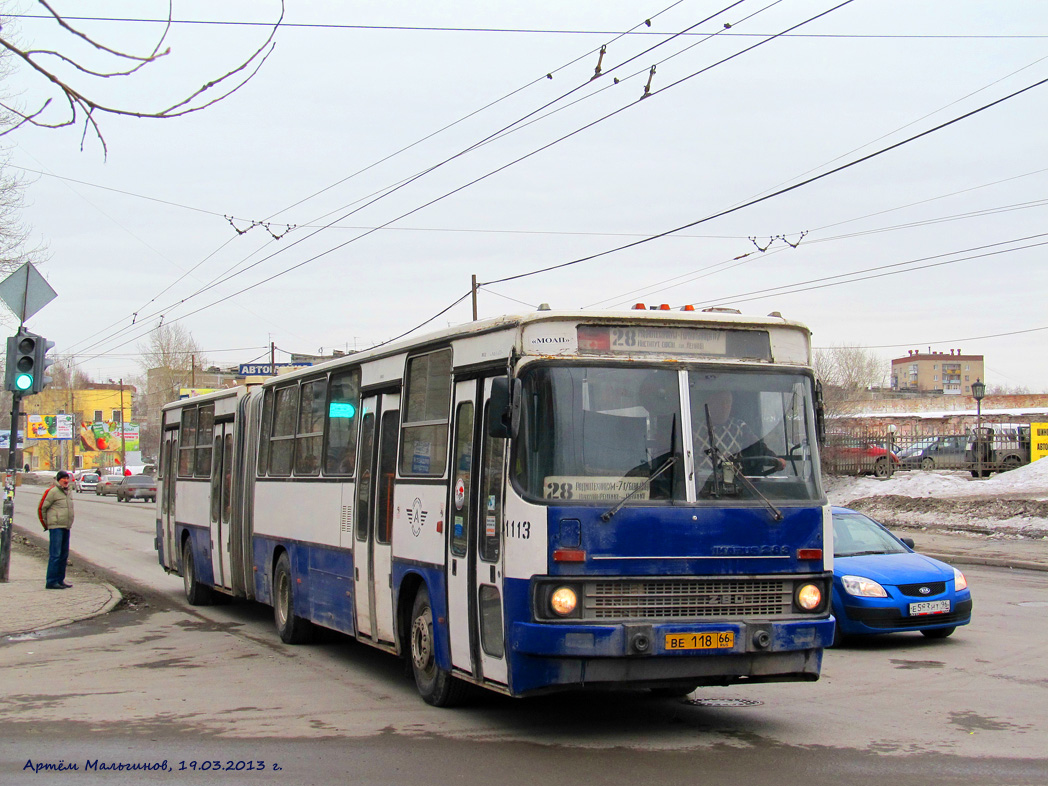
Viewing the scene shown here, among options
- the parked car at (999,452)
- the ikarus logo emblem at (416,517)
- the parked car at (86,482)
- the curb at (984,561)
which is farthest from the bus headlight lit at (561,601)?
the parked car at (86,482)

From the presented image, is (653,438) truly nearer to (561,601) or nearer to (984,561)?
(561,601)

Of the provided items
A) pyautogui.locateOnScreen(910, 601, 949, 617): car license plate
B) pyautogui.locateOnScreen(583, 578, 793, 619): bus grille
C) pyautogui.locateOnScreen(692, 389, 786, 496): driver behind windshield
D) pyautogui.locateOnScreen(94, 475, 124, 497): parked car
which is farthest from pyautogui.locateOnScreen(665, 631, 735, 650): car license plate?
pyautogui.locateOnScreen(94, 475, 124, 497): parked car

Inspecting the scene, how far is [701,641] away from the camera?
7270mm

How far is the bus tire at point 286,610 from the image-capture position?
40.3ft

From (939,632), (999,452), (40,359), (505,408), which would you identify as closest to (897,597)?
(939,632)

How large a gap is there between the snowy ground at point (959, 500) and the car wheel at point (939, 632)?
46.6 feet

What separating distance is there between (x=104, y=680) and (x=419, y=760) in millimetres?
4558

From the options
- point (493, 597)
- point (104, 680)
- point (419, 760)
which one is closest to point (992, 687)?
point (493, 597)

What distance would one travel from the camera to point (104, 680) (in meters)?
10.3

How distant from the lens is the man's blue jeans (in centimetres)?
1708

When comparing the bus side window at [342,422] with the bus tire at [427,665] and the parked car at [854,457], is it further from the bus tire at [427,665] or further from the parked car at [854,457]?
the parked car at [854,457]

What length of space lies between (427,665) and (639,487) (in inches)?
100

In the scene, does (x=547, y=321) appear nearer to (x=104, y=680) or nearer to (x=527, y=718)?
(x=527, y=718)

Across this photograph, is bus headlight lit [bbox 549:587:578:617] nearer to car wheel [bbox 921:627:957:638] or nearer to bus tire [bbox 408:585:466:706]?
bus tire [bbox 408:585:466:706]
